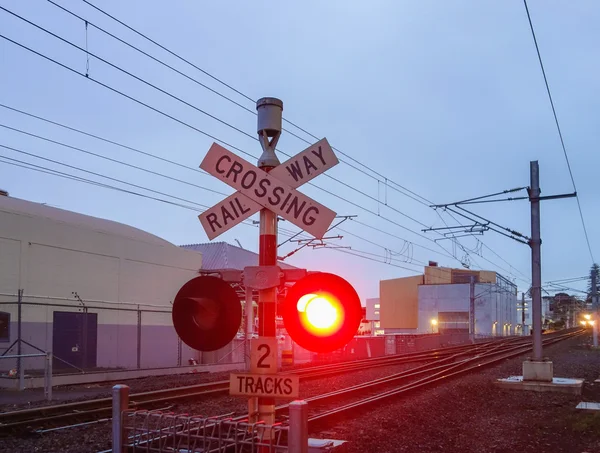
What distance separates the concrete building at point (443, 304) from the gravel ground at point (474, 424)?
202 ft

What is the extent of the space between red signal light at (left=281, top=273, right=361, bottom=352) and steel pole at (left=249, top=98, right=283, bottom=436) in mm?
219

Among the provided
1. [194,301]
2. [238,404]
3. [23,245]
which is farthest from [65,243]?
[194,301]

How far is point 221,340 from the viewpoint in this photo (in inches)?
185

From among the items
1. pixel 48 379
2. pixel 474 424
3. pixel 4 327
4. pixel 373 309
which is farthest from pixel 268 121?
pixel 373 309

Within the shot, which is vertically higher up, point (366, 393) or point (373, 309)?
point (366, 393)

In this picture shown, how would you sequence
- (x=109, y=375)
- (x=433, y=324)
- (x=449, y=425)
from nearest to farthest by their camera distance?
(x=449, y=425) → (x=109, y=375) → (x=433, y=324)

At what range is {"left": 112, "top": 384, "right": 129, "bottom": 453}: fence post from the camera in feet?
14.4

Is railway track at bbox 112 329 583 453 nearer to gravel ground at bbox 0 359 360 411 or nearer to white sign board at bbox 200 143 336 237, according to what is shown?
white sign board at bbox 200 143 336 237

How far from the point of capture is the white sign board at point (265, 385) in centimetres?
425

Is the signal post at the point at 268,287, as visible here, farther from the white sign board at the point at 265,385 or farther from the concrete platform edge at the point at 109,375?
the concrete platform edge at the point at 109,375

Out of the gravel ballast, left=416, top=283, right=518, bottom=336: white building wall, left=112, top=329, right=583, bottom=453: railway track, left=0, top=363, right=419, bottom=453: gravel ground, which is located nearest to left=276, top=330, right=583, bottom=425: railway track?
left=112, top=329, right=583, bottom=453: railway track

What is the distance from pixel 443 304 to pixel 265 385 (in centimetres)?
8365

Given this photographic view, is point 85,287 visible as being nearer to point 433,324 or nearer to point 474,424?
point 474,424

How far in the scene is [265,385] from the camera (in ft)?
14.3
